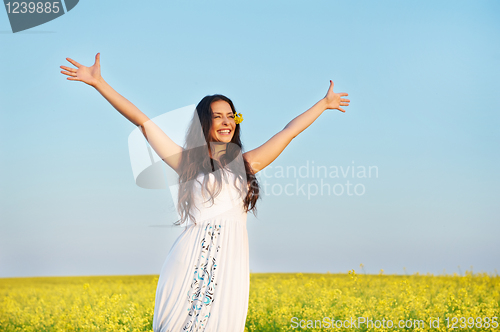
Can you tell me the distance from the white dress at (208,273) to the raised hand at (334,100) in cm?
102

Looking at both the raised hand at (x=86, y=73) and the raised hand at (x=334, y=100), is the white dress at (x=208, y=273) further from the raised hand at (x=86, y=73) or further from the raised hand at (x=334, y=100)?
the raised hand at (x=334, y=100)

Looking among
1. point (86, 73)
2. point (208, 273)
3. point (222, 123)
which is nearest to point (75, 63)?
point (86, 73)

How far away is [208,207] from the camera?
2.80m

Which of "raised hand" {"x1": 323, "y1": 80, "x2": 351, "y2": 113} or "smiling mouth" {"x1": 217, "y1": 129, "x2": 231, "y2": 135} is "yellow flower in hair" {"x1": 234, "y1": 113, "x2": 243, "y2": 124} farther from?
"raised hand" {"x1": 323, "y1": 80, "x2": 351, "y2": 113}

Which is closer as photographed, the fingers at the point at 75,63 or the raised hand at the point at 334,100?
the fingers at the point at 75,63

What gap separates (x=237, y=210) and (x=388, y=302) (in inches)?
118

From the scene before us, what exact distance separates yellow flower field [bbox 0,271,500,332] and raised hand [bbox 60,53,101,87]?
292cm

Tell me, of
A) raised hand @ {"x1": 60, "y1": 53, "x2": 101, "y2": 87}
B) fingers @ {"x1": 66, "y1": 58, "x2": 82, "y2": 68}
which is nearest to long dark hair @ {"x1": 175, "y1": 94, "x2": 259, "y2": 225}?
raised hand @ {"x1": 60, "y1": 53, "x2": 101, "y2": 87}

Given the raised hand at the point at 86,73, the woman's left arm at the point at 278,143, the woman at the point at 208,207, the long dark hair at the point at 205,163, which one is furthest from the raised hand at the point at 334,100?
the raised hand at the point at 86,73

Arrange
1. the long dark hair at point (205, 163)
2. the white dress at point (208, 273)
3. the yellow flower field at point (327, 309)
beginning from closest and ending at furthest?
the white dress at point (208, 273) < the long dark hair at point (205, 163) < the yellow flower field at point (327, 309)

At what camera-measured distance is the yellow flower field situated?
15.4ft

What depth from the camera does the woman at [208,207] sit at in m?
2.63

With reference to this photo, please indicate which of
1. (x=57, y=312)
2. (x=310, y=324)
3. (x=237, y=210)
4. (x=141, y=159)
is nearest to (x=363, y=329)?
(x=310, y=324)

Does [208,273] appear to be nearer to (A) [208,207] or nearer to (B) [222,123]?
(A) [208,207]
